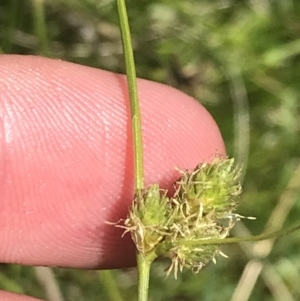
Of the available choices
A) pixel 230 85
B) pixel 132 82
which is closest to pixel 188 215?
pixel 132 82

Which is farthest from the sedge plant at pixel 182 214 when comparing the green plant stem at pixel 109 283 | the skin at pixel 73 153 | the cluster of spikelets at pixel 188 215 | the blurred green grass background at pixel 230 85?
the blurred green grass background at pixel 230 85

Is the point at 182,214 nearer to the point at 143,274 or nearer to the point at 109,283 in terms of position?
the point at 143,274

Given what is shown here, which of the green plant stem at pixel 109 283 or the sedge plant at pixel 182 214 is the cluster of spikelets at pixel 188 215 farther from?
the green plant stem at pixel 109 283

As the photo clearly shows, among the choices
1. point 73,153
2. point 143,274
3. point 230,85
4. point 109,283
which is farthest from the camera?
point 230,85

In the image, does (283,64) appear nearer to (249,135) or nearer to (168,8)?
(249,135)

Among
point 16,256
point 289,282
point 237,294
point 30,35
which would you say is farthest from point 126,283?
point 30,35
